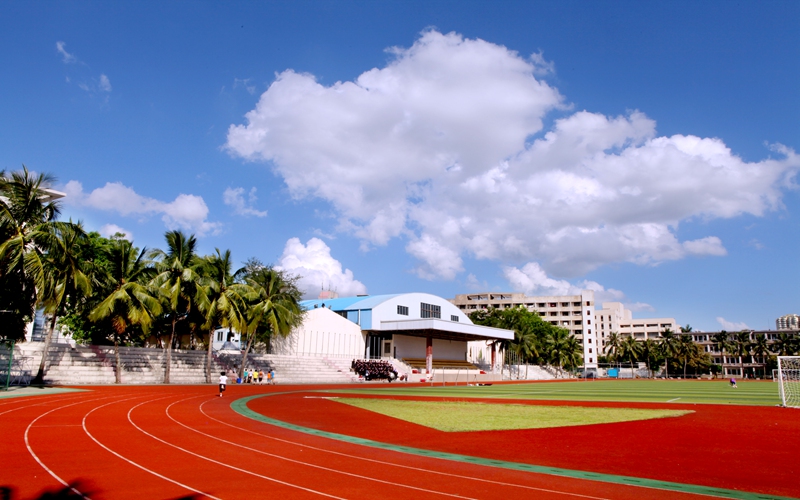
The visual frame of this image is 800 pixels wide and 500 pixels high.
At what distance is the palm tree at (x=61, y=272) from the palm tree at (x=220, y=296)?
34.1 ft

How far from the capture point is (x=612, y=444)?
1412 centimetres

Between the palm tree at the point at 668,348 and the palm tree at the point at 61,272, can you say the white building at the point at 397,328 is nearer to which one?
the palm tree at the point at 61,272

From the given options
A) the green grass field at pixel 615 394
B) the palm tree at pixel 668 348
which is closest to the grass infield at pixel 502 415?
the green grass field at pixel 615 394

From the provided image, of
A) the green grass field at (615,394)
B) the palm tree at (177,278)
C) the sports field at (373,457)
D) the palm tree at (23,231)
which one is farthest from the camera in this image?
the palm tree at (177,278)

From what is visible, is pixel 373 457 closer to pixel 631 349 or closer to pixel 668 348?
pixel 631 349

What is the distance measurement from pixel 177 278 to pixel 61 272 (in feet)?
32.6

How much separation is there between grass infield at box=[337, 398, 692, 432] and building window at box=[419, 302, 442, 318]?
46.5m

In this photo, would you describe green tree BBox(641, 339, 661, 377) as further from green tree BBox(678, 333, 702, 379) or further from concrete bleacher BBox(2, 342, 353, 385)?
concrete bleacher BBox(2, 342, 353, 385)

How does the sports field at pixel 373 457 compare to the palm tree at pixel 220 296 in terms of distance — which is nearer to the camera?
the sports field at pixel 373 457

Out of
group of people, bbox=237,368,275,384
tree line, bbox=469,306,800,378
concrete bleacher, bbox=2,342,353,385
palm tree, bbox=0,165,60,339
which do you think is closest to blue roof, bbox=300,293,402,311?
concrete bleacher, bbox=2,342,353,385

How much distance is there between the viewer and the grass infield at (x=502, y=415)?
1822 centimetres

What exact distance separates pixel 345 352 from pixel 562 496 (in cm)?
5581

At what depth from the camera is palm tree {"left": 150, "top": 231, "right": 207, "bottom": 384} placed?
38875 mm

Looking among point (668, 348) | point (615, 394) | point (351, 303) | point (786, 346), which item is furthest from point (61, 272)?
point (786, 346)
